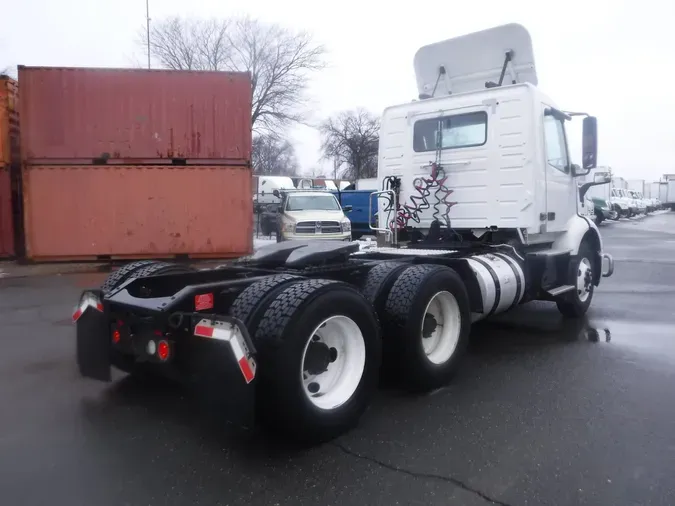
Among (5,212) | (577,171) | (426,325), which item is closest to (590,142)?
(577,171)

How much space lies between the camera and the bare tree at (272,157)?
157ft

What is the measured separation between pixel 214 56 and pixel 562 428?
42975mm

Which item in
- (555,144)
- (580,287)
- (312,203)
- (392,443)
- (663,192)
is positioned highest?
(663,192)

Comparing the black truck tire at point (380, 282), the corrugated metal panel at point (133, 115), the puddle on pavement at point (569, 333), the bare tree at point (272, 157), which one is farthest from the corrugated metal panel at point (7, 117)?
the bare tree at point (272, 157)

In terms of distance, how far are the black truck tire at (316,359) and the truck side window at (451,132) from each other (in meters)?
3.57

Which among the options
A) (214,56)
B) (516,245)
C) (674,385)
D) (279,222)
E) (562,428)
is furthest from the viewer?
(214,56)

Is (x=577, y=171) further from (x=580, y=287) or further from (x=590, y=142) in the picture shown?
(x=580, y=287)

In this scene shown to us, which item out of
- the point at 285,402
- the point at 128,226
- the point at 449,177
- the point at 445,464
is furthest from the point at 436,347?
the point at 128,226

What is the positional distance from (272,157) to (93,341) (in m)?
71.8

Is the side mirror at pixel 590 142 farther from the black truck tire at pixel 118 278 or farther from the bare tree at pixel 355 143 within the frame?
the bare tree at pixel 355 143

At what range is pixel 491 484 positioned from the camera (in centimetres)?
321

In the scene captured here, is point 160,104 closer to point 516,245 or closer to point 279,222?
point 279,222

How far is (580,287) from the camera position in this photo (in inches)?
295

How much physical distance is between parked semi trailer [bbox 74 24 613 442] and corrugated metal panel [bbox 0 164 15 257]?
33.1 ft
